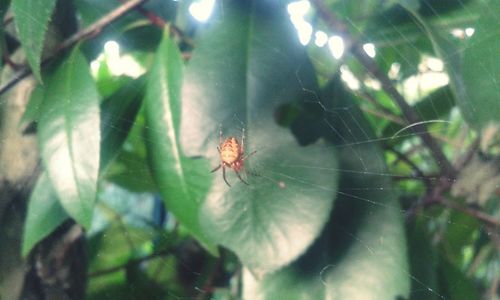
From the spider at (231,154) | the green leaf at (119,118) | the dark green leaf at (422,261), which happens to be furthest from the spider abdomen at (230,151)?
the dark green leaf at (422,261)

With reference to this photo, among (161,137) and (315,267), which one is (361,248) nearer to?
(315,267)

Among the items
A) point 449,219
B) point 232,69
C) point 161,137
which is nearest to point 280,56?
point 232,69

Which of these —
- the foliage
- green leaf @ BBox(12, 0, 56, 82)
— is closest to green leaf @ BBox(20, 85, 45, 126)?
the foliage

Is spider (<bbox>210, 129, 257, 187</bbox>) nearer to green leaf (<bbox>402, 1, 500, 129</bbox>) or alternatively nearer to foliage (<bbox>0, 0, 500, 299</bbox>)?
foliage (<bbox>0, 0, 500, 299</bbox>)

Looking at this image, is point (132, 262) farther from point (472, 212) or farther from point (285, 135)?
point (472, 212)

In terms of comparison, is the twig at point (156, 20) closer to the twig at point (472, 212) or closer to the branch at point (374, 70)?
the branch at point (374, 70)
